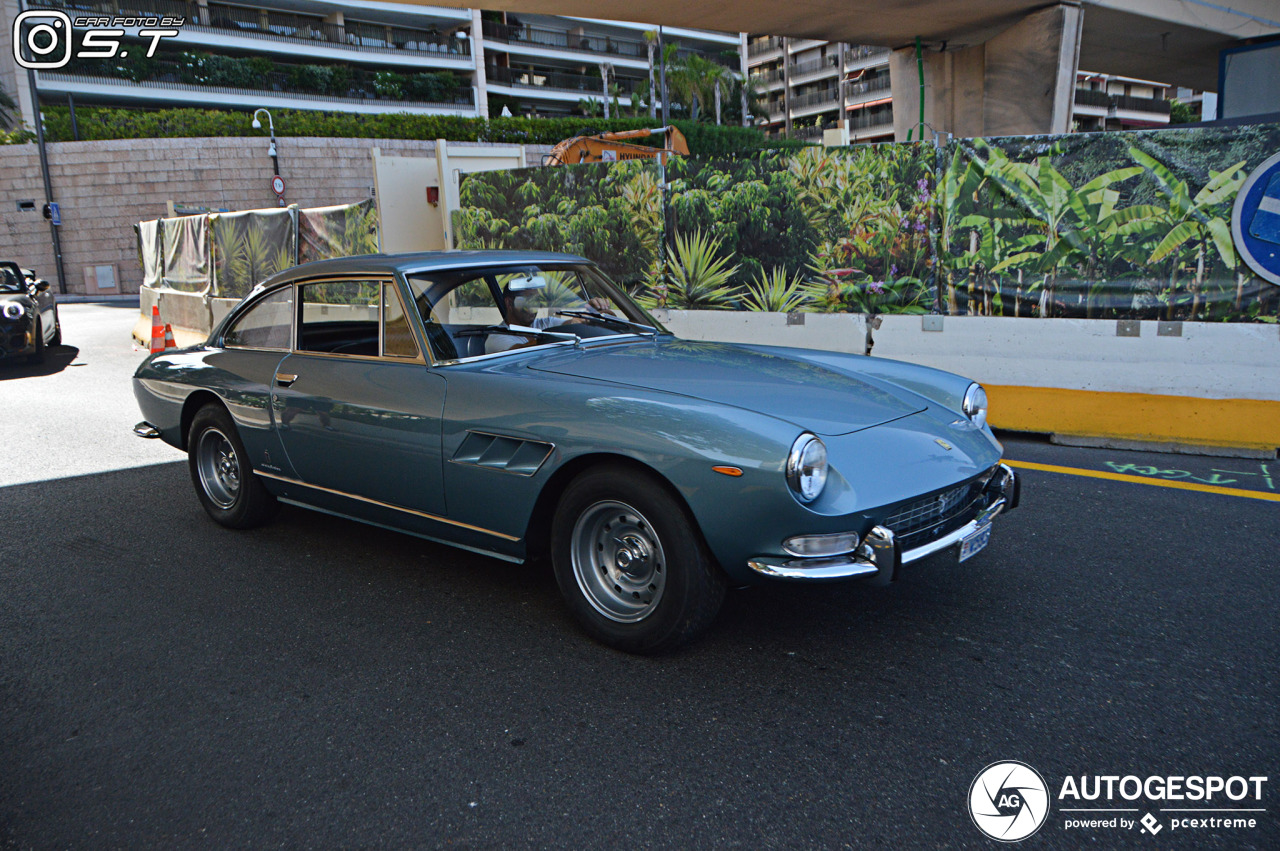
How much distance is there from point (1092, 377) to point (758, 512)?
15.2ft

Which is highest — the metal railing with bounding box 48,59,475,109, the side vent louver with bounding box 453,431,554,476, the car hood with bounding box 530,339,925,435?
the metal railing with bounding box 48,59,475,109

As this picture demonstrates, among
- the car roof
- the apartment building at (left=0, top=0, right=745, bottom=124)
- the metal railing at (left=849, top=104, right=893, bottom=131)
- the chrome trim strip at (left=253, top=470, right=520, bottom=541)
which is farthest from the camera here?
the metal railing at (left=849, top=104, right=893, bottom=131)

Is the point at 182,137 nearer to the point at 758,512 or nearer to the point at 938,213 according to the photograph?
the point at 938,213

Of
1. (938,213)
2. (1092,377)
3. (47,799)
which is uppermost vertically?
(938,213)

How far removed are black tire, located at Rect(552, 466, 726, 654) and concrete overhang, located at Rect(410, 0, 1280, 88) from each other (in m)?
11.0

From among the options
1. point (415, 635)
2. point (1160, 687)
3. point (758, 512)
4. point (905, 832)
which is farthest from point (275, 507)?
point (1160, 687)

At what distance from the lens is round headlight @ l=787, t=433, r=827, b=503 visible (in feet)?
8.92

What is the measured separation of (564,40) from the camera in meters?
62.5

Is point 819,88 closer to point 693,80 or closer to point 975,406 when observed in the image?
point 693,80

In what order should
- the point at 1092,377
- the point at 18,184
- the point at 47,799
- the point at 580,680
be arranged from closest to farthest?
the point at 47,799, the point at 580,680, the point at 1092,377, the point at 18,184

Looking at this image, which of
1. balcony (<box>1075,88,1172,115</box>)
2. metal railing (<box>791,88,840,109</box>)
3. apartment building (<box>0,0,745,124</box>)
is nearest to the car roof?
apartment building (<box>0,0,745,124</box>)

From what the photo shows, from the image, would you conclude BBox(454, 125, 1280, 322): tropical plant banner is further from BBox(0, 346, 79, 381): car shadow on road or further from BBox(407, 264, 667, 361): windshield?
BBox(0, 346, 79, 381): car shadow on road

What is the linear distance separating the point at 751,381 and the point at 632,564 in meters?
0.83

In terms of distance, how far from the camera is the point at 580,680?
116 inches
